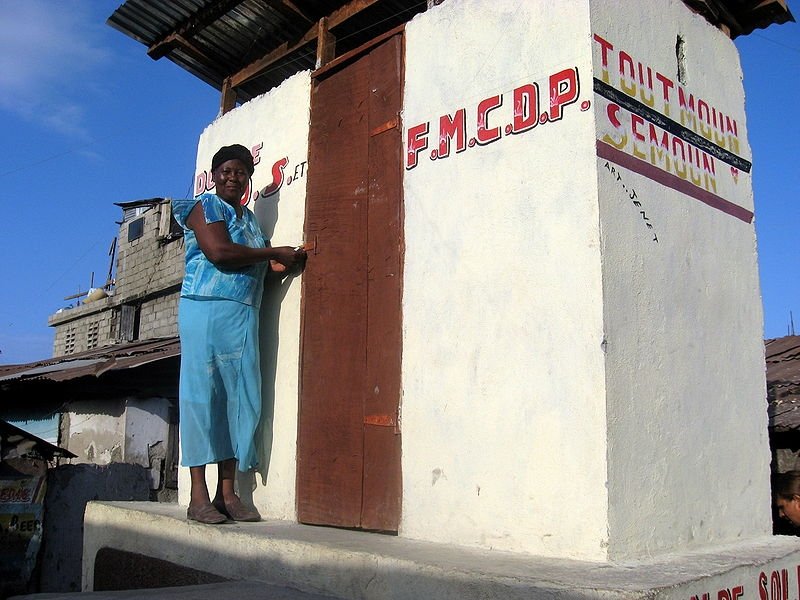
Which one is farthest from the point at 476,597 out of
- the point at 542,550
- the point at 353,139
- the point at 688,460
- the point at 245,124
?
the point at 245,124

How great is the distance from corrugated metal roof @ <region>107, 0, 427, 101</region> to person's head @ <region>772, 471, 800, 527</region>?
3.68m

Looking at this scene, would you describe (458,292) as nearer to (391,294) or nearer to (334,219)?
(391,294)

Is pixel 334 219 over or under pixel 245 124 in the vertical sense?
under

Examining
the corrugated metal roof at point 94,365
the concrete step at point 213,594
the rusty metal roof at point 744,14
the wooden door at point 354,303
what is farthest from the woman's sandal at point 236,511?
the corrugated metal roof at point 94,365

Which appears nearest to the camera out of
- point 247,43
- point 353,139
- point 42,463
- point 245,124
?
point 353,139

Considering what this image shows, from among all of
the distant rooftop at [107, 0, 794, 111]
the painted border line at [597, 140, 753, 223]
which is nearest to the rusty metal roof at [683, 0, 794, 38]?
the distant rooftop at [107, 0, 794, 111]

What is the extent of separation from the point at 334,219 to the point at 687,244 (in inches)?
67.7

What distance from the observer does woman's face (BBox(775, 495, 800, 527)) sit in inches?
181

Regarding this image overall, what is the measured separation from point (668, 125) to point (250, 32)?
2918mm

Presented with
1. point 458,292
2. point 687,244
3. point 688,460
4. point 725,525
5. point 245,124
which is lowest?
point 725,525

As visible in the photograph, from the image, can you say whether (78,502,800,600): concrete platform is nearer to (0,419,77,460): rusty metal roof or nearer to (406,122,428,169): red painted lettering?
(406,122,428,169): red painted lettering

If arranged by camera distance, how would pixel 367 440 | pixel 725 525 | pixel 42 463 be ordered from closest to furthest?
pixel 725 525
pixel 367 440
pixel 42 463

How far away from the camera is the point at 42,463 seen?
8.57 meters

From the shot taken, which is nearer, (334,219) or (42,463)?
(334,219)
